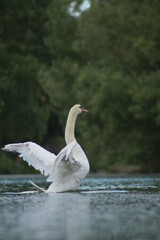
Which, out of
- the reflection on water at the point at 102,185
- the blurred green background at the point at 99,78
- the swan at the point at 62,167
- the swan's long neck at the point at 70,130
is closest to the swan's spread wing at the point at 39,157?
the swan at the point at 62,167

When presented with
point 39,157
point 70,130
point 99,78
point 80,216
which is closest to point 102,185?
point 70,130

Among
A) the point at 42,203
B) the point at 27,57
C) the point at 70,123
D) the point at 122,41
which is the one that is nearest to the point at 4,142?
the point at 27,57

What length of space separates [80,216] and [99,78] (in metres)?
31.5

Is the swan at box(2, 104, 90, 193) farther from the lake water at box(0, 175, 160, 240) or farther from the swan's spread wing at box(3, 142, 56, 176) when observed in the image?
the lake water at box(0, 175, 160, 240)

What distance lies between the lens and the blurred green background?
42750 millimetres

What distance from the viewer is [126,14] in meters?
45.3

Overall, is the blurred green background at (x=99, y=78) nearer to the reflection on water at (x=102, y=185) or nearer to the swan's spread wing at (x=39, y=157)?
the reflection on water at (x=102, y=185)

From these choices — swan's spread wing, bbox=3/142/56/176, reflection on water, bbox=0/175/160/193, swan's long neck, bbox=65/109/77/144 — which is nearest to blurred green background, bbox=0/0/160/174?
reflection on water, bbox=0/175/160/193

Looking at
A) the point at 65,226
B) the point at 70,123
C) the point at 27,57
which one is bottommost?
the point at 65,226

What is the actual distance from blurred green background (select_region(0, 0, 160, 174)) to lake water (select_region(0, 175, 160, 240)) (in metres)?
23.9

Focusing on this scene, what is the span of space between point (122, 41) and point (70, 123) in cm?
2743

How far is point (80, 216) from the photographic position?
12.8 m

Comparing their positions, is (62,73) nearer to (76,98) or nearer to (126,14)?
(76,98)

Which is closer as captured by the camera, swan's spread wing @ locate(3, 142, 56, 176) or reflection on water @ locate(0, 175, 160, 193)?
swan's spread wing @ locate(3, 142, 56, 176)
